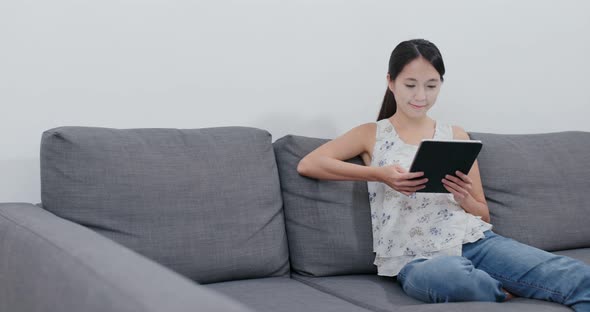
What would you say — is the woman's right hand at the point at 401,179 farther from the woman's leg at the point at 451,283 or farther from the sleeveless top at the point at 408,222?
the woman's leg at the point at 451,283

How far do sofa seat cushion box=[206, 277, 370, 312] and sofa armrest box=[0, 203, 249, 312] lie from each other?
1.51ft

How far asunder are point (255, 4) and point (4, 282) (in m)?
1.24

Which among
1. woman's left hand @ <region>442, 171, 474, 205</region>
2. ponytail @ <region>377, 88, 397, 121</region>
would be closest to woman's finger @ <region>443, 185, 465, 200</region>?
woman's left hand @ <region>442, 171, 474, 205</region>

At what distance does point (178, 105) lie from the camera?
7.77 ft

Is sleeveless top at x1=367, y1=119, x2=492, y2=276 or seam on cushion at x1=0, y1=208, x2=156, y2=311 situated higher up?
seam on cushion at x1=0, y1=208, x2=156, y2=311

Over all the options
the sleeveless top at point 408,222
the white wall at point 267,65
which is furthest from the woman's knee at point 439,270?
the white wall at point 267,65

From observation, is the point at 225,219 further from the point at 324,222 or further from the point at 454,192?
the point at 454,192

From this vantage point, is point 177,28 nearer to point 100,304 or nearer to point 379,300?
point 379,300

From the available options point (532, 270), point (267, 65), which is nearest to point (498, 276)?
point (532, 270)

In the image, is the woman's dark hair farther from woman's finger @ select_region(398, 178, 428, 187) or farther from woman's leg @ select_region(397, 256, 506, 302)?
woman's leg @ select_region(397, 256, 506, 302)

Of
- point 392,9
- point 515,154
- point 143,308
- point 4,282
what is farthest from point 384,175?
point 143,308

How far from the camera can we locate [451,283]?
1.85m

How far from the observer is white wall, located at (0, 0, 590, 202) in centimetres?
215

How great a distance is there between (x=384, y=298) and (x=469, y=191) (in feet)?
1.63
